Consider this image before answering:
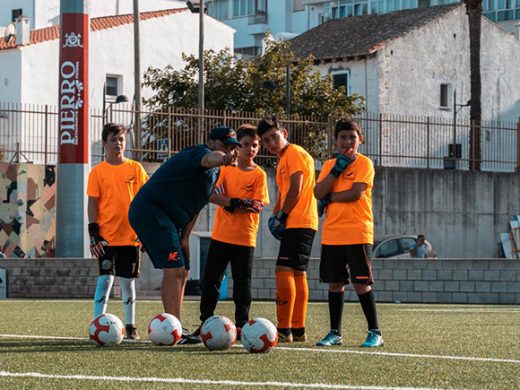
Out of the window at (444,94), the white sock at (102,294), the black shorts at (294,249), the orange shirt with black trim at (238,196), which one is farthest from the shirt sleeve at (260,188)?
the window at (444,94)

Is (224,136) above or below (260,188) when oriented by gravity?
above

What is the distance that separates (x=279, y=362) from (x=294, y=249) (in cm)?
243

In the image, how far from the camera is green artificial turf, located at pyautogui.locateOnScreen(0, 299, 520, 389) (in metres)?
7.23

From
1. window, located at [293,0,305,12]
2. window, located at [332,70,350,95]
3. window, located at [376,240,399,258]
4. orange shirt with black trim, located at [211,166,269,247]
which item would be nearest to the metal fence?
window, located at [376,240,399,258]

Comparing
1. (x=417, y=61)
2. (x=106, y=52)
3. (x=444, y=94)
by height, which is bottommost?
(x=444, y=94)

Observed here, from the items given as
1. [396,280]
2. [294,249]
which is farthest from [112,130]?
[396,280]

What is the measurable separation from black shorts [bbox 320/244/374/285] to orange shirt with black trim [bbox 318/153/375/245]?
5cm

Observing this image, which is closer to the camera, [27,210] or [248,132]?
[248,132]

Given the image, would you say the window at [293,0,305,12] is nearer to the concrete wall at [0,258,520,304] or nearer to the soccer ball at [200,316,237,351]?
the concrete wall at [0,258,520,304]

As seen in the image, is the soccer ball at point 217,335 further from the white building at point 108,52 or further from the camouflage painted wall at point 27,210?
the white building at point 108,52

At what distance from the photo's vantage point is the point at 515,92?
58.1m

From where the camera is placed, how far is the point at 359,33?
55562 millimetres

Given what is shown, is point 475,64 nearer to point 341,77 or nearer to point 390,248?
point 390,248

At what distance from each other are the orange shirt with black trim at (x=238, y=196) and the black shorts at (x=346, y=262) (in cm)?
77
